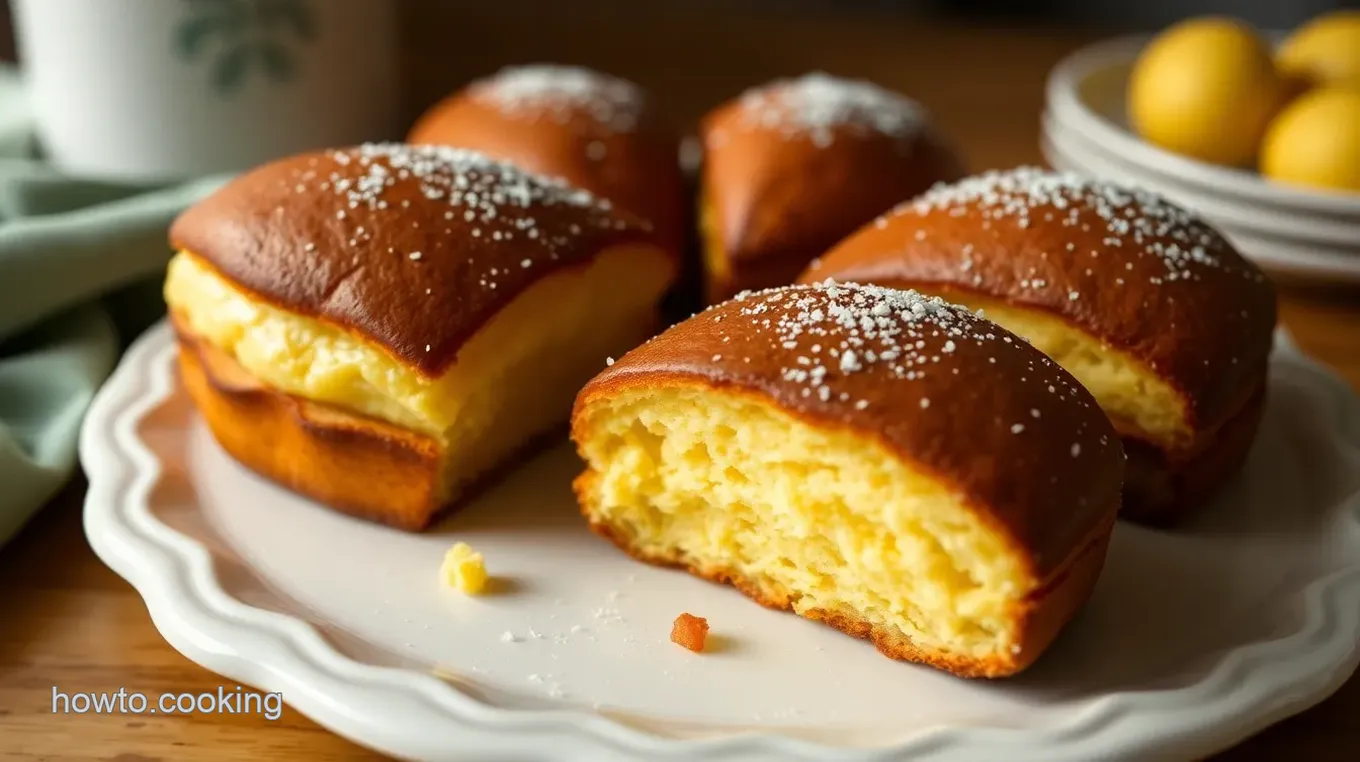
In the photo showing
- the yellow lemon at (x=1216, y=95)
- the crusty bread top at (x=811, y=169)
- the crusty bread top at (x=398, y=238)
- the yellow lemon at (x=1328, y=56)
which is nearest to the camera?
the crusty bread top at (x=398, y=238)

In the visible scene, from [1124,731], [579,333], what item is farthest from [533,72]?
[1124,731]

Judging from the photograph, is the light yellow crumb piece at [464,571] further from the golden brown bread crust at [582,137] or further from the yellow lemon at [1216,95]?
the yellow lemon at [1216,95]

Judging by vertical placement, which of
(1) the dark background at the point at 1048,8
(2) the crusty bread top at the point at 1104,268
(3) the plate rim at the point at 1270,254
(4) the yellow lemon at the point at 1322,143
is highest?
(2) the crusty bread top at the point at 1104,268

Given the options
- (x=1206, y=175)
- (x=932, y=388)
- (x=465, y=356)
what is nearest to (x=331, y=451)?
(x=465, y=356)

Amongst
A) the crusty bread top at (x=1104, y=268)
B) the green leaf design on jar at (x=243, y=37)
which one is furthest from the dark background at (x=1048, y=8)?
the crusty bread top at (x=1104, y=268)

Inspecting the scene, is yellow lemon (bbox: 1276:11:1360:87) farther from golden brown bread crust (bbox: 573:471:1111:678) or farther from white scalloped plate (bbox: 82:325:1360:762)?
golden brown bread crust (bbox: 573:471:1111:678)

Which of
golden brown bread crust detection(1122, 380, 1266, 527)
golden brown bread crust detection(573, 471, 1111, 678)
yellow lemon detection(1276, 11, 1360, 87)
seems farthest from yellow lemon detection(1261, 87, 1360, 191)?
golden brown bread crust detection(573, 471, 1111, 678)
